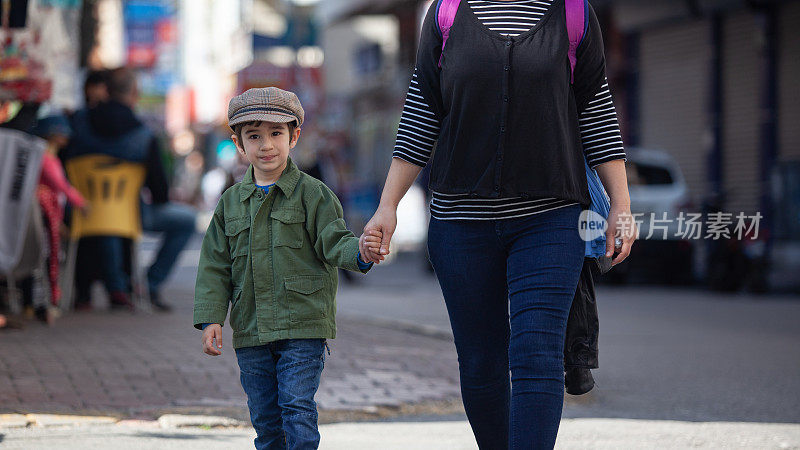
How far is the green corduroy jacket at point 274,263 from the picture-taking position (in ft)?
14.2

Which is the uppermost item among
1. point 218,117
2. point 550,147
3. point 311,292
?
point 550,147

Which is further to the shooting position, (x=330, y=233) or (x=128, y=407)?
(x=128, y=407)

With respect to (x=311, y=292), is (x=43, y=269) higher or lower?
lower

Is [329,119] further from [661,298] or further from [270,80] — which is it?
[661,298]

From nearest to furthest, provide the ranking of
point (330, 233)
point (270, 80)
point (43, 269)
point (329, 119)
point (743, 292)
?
point (330, 233) → point (43, 269) → point (743, 292) → point (270, 80) → point (329, 119)

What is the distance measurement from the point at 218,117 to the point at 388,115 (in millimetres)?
14010

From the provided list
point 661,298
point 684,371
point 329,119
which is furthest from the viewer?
point 329,119

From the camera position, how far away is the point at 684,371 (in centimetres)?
837

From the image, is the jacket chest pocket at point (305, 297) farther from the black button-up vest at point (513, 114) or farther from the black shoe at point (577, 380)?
the black shoe at point (577, 380)

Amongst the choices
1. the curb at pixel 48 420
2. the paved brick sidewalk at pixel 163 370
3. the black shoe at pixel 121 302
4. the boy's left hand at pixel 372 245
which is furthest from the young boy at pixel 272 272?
the black shoe at pixel 121 302

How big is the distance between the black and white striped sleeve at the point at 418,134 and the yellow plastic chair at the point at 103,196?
6.89 m

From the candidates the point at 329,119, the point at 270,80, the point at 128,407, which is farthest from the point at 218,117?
the point at 128,407

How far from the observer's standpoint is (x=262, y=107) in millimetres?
4367

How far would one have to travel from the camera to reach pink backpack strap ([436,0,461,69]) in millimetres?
4137
